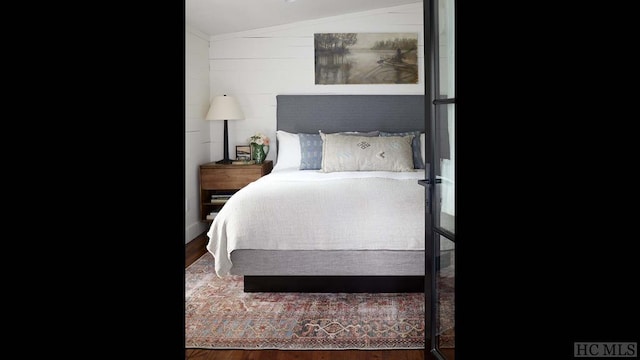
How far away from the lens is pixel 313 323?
3223mm

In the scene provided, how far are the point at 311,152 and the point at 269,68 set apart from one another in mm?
1184

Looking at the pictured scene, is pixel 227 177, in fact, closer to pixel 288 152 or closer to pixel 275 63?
pixel 288 152

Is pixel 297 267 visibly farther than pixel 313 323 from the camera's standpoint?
Yes

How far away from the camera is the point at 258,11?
17.5ft

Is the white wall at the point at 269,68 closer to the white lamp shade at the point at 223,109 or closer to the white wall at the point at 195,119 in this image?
the white wall at the point at 195,119

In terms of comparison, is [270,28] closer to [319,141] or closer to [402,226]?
[319,141]

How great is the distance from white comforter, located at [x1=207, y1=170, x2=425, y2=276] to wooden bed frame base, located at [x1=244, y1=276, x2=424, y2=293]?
0.86 ft

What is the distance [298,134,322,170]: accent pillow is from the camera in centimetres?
546

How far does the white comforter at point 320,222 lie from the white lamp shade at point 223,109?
219 centimetres

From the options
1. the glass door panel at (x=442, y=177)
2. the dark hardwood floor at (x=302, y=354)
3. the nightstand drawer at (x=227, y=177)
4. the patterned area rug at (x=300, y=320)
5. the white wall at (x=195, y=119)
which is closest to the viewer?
the glass door panel at (x=442, y=177)

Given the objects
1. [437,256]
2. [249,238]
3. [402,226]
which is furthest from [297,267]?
[437,256]

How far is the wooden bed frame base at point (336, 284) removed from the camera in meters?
3.73

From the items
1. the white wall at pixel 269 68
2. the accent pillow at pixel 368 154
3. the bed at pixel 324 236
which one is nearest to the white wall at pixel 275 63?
the white wall at pixel 269 68
